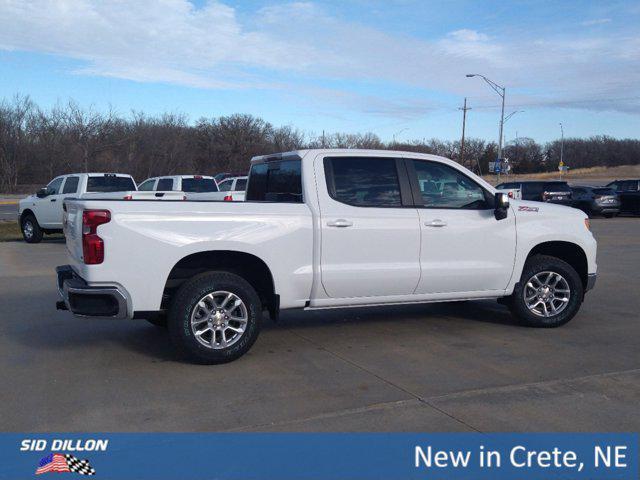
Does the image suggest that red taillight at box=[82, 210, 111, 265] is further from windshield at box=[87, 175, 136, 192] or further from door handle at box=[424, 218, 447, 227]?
windshield at box=[87, 175, 136, 192]

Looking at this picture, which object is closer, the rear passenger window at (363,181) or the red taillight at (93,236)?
the red taillight at (93,236)

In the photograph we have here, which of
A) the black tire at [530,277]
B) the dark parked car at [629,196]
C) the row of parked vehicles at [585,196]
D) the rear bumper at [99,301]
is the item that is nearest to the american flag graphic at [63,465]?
the rear bumper at [99,301]

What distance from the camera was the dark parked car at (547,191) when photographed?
29.6 metres

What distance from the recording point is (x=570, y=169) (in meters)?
109

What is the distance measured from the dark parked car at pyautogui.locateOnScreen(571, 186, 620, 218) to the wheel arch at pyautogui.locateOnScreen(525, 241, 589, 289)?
79.1 ft

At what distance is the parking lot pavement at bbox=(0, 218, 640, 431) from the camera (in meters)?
4.78

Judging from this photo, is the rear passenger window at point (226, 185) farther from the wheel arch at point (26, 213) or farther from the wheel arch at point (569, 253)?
the wheel arch at point (569, 253)

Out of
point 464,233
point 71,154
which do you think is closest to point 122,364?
point 464,233

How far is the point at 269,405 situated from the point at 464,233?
312cm

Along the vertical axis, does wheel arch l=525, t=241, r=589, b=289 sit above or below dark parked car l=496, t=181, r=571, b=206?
below

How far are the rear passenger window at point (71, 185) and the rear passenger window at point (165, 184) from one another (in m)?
2.57

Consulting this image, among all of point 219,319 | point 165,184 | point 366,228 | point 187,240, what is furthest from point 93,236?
point 165,184

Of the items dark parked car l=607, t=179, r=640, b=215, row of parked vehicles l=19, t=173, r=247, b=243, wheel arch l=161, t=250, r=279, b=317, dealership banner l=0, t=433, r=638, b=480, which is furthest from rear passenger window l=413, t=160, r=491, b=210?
dark parked car l=607, t=179, r=640, b=215

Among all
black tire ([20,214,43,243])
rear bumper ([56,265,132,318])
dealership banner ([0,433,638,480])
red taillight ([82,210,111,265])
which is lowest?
dealership banner ([0,433,638,480])
